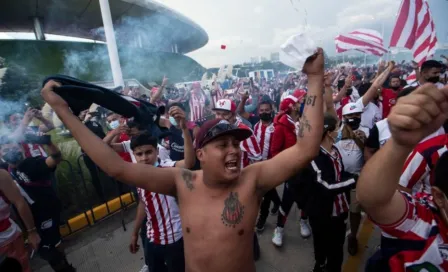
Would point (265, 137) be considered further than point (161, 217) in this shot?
Yes

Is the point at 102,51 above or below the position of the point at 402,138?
above

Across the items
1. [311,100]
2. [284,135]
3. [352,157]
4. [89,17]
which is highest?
[89,17]

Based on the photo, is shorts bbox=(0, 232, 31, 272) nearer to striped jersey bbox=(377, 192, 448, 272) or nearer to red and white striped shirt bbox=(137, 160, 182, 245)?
red and white striped shirt bbox=(137, 160, 182, 245)

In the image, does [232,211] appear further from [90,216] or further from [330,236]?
Answer: [90,216]

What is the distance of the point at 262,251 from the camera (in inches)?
143

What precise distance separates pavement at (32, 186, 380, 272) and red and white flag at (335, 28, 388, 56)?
4664mm

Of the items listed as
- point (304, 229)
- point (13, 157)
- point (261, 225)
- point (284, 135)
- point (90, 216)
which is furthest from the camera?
point (90, 216)

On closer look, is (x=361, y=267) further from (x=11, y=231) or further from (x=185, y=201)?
(x=11, y=231)

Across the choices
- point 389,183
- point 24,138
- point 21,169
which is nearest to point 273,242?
point 389,183

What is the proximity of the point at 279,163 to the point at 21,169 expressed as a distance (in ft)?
10.7

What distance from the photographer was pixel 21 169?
3225 millimetres

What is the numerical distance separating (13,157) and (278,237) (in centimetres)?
384

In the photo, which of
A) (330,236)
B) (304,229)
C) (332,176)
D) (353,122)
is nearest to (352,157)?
(332,176)

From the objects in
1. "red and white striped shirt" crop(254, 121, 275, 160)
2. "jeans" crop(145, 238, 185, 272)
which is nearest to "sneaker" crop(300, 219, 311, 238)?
"red and white striped shirt" crop(254, 121, 275, 160)
